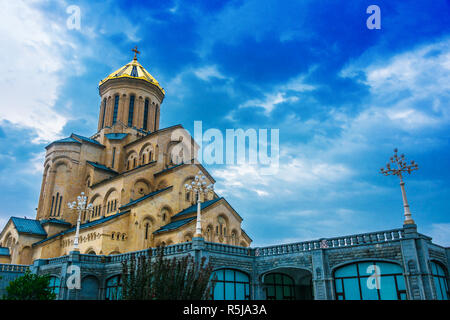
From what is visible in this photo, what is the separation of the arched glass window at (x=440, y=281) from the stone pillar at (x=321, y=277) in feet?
15.3

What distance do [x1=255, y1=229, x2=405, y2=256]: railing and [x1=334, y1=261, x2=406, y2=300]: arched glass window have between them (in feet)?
3.50

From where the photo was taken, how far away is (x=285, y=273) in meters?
21.8

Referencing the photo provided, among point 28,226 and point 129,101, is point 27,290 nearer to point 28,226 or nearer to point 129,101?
point 28,226

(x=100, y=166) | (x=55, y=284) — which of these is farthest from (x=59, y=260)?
(x=100, y=166)

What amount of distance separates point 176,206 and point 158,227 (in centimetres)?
293

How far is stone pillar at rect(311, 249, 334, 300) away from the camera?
18141 mm

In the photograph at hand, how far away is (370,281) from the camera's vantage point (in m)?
17.2

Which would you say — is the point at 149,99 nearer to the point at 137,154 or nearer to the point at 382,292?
the point at 137,154

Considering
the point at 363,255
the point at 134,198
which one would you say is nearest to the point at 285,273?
the point at 363,255

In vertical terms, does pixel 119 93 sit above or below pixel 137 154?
above

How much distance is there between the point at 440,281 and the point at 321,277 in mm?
5511

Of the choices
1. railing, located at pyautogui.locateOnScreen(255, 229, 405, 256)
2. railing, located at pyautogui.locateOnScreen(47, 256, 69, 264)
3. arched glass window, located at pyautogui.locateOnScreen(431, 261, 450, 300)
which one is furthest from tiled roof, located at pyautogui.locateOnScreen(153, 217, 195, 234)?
arched glass window, located at pyautogui.locateOnScreen(431, 261, 450, 300)

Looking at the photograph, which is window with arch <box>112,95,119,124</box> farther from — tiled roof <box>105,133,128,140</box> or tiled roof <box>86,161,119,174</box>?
tiled roof <box>86,161,119,174</box>
